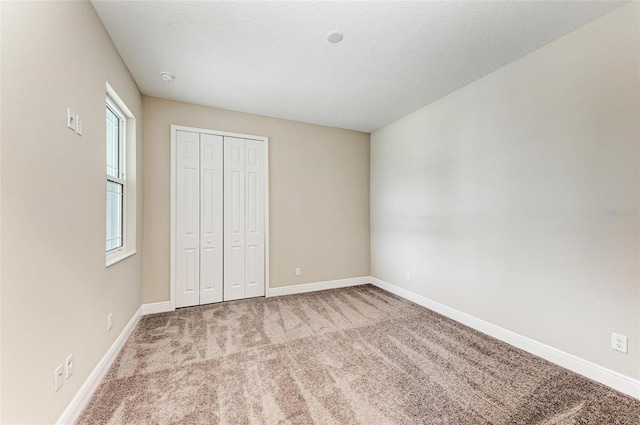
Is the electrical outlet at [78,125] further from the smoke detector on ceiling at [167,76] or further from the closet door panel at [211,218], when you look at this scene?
the closet door panel at [211,218]

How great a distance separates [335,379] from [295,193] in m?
2.71

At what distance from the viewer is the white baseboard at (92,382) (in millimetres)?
1533

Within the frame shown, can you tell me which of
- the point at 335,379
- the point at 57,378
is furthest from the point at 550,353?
the point at 57,378

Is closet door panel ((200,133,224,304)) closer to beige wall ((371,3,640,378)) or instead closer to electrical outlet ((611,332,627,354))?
beige wall ((371,3,640,378))

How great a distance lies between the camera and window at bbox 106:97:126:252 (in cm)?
252

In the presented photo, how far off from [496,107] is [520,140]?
1.47 feet

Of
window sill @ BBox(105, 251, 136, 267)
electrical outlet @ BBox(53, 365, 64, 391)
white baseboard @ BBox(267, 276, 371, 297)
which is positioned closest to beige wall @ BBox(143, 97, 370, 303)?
white baseboard @ BBox(267, 276, 371, 297)

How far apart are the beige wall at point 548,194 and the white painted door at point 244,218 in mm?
2353

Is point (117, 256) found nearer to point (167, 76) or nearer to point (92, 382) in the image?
point (92, 382)

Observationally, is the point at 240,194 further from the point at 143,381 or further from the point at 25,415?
the point at 25,415

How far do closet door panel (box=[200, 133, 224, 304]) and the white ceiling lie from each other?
0.69m

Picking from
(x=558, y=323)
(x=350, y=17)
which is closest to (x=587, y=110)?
(x=558, y=323)

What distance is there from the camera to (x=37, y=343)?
1.28 meters

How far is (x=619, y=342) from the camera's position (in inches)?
74.1
